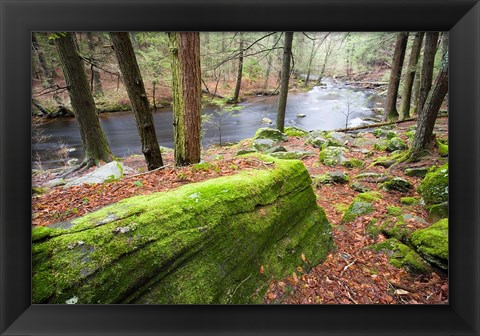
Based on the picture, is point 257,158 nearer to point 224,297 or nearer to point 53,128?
point 224,297

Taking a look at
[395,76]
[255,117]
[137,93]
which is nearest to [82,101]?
[137,93]

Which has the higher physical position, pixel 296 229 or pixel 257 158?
pixel 257 158

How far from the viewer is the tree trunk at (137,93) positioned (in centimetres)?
307

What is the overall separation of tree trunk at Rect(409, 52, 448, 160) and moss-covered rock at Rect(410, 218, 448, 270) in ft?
6.43

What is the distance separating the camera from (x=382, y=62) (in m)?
7.34

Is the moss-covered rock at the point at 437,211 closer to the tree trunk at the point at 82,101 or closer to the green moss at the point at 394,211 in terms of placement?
the green moss at the point at 394,211

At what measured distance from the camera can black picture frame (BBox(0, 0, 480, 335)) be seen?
4.13 feet

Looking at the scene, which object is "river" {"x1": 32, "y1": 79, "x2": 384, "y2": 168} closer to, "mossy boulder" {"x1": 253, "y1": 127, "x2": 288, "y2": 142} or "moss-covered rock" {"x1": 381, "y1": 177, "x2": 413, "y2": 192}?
"mossy boulder" {"x1": 253, "y1": 127, "x2": 288, "y2": 142}

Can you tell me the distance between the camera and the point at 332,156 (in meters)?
4.96

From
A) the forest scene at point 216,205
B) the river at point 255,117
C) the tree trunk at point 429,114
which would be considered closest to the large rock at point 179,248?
the forest scene at point 216,205

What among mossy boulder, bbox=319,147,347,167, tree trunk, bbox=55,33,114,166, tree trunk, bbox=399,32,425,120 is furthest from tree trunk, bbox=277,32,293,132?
tree trunk, bbox=55,33,114,166

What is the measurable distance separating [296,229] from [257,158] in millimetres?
788
